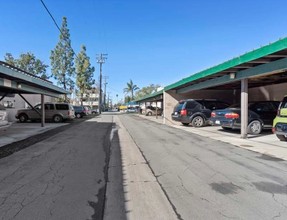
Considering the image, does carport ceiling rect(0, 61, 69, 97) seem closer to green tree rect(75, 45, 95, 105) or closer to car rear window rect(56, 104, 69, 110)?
car rear window rect(56, 104, 69, 110)

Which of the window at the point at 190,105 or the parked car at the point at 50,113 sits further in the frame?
the parked car at the point at 50,113

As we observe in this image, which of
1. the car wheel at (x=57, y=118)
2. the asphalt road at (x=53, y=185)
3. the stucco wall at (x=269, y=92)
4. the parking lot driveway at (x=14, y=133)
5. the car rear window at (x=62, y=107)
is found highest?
the stucco wall at (x=269, y=92)

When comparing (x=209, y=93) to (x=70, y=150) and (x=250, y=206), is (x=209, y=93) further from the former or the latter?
(x=250, y=206)

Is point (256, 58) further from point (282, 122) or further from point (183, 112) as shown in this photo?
point (183, 112)

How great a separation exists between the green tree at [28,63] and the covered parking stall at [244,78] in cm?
3993

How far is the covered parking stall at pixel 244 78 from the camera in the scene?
10641 mm

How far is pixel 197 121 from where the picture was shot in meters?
20.9

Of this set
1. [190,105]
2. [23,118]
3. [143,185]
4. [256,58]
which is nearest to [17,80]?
[190,105]

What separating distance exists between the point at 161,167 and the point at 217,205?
2854mm

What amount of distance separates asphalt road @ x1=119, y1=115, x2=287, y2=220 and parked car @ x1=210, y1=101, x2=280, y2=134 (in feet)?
18.1

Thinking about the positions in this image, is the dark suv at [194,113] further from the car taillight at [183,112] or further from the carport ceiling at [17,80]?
the carport ceiling at [17,80]

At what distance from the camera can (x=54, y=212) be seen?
4348 millimetres

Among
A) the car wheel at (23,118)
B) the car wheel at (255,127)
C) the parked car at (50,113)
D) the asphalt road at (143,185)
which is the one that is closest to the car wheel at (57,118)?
the parked car at (50,113)

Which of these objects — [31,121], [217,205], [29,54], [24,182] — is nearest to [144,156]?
[24,182]
